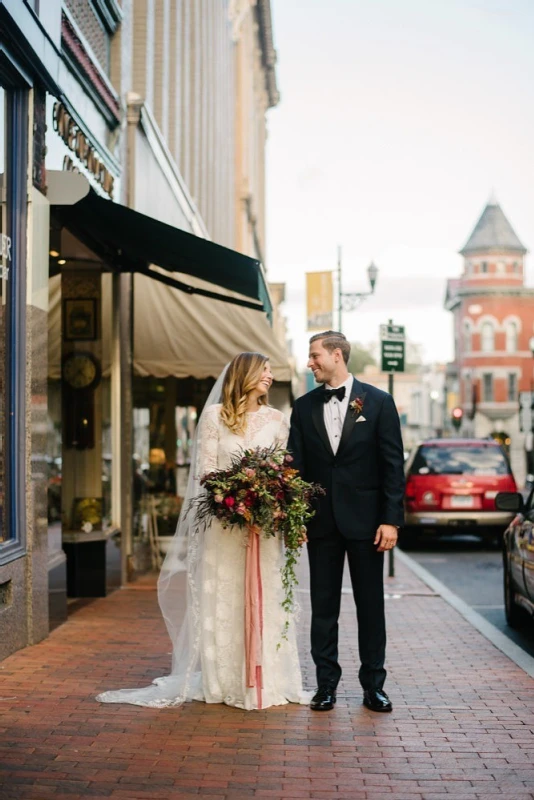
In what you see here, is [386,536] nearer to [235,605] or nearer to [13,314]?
[235,605]

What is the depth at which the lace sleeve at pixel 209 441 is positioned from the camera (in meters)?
6.61

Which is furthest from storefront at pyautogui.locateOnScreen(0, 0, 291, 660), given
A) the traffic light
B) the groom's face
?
the traffic light

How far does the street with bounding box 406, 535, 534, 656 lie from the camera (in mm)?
9938

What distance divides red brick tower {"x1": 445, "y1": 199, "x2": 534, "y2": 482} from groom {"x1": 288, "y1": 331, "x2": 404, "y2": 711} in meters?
70.5

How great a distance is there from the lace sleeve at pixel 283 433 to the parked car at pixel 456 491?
11.4 m

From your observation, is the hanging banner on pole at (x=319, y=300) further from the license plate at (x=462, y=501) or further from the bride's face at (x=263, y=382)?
the bride's face at (x=263, y=382)

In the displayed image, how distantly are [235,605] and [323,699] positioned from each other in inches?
29.9

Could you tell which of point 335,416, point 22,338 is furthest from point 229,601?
point 22,338

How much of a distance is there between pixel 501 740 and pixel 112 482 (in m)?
7.15

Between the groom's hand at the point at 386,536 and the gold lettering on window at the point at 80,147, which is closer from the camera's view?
the groom's hand at the point at 386,536

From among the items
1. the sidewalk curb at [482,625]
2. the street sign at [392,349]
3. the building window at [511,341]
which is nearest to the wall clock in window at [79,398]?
the sidewalk curb at [482,625]

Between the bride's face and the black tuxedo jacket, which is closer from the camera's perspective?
the black tuxedo jacket

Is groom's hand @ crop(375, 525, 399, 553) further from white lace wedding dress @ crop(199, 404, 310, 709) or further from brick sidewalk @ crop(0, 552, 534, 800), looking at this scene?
brick sidewalk @ crop(0, 552, 534, 800)

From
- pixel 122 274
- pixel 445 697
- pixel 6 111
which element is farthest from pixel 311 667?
pixel 122 274
